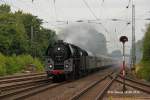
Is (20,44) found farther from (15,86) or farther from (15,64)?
(15,86)

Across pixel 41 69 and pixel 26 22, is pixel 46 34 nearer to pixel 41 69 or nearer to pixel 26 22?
pixel 26 22

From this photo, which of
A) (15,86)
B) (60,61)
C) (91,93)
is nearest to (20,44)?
(60,61)

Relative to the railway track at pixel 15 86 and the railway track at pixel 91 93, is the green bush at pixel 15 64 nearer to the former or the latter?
the railway track at pixel 15 86

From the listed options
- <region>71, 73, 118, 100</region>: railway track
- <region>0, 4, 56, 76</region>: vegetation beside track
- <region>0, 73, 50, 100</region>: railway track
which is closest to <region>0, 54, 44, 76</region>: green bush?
<region>0, 4, 56, 76</region>: vegetation beside track

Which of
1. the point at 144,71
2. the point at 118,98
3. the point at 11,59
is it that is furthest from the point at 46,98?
the point at 11,59

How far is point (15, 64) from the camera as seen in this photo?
192ft

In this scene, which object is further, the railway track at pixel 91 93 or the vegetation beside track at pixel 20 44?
the vegetation beside track at pixel 20 44

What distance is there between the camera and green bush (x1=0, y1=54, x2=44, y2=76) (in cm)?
5244

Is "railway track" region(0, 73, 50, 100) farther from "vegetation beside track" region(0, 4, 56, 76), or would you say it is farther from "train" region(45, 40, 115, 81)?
"vegetation beside track" region(0, 4, 56, 76)

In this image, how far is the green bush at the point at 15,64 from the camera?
172 feet

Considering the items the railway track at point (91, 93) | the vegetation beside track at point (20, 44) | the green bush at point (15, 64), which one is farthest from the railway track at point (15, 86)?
the green bush at point (15, 64)

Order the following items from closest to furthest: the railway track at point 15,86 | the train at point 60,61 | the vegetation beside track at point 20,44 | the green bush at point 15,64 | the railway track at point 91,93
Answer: the railway track at point 91,93
the railway track at point 15,86
the train at point 60,61
the green bush at point 15,64
the vegetation beside track at point 20,44

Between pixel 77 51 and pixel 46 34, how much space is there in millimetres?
68285

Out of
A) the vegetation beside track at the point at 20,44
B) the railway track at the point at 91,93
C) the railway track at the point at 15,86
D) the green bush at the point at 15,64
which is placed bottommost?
the railway track at the point at 91,93
